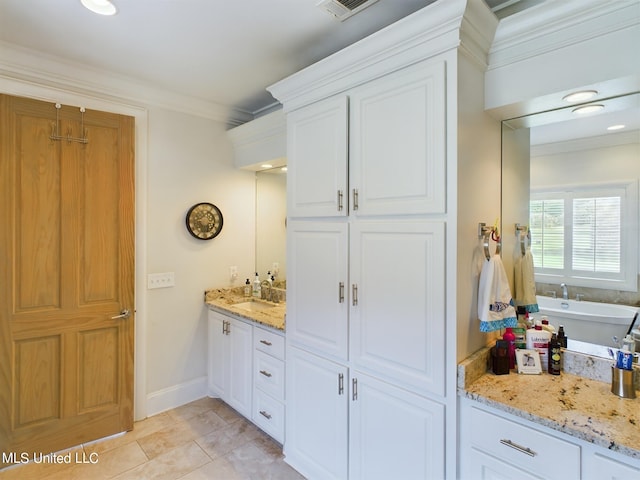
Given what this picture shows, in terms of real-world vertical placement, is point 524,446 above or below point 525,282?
below

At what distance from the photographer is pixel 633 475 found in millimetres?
1069

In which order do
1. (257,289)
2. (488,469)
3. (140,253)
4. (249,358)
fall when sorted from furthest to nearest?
(257,289) → (140,253) → (249,358) → (488,469)

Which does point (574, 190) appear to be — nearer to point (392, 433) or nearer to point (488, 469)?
point (488, 469)

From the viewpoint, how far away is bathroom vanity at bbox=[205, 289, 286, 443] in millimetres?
2328

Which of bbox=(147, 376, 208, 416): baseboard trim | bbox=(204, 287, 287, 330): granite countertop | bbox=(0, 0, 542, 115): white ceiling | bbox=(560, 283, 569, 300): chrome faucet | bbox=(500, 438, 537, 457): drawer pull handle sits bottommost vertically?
bbox=(147, 376, 208, 416): baseboard trim

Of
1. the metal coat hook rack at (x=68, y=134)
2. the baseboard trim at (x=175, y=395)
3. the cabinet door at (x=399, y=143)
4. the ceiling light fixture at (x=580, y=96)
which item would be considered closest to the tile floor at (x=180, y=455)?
the baseboard trim at (x=175, y=395)

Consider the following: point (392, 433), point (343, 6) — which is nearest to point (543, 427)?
point (392, 433)

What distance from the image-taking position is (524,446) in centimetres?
127

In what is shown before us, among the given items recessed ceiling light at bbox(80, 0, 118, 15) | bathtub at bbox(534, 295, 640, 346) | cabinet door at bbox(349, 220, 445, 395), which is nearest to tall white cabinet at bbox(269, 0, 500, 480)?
cabinet door at bbox(349, 220, 445, 395)

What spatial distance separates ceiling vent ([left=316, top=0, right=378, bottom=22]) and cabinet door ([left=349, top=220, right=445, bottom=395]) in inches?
42.4

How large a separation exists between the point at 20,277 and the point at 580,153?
129 inches

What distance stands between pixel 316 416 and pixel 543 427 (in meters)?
1.15

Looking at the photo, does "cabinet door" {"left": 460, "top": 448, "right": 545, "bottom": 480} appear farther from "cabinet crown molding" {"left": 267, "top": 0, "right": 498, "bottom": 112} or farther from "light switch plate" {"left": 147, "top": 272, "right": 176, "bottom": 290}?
"light switch plate" {"left": 147, "top": 272, "right": 176, "bottom": 290}

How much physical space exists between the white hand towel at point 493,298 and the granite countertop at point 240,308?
4.09 ft
